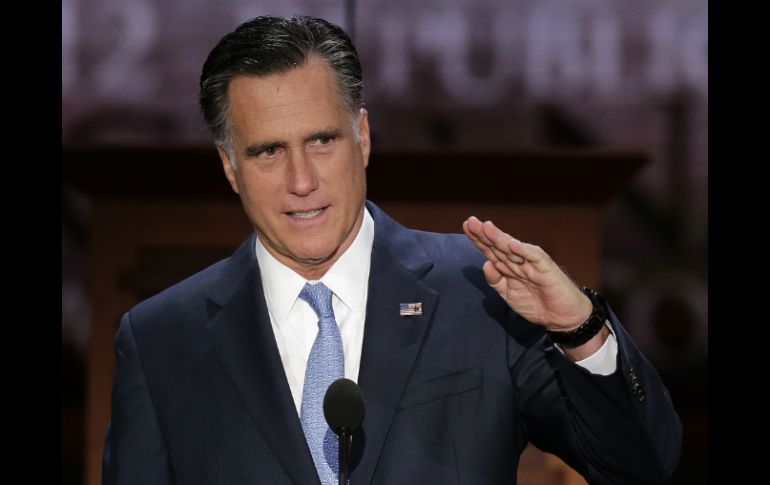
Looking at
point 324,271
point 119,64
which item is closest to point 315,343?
point 324,271

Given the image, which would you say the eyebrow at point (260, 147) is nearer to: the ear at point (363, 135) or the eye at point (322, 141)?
the eye at point (322, 141)

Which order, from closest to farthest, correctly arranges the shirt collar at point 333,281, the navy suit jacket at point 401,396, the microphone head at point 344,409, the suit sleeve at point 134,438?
the microphone head at point 344,409
the navy suit jacket at point 401,396
the suit sleeve at point 134,438
the shirt collar at point 333,281

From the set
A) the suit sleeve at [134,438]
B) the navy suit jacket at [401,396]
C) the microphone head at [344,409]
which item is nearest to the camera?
the microphone head at [344,409]

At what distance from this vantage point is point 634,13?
3668 mm

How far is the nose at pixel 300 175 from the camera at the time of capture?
1.76 meters

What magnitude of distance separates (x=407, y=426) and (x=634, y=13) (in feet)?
7.86

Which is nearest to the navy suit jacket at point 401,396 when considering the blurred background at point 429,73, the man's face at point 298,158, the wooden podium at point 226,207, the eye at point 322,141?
the man's face at point 298,158

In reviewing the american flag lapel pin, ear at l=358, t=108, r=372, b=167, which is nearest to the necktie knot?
the american flag lapel pin

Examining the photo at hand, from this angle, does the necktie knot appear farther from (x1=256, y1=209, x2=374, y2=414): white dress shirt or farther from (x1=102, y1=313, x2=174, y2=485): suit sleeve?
(x1=102, y1=313, x2=174, y2=485): suit sleeve

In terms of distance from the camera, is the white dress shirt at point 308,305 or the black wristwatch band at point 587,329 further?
the white dress shirt at point 308,305

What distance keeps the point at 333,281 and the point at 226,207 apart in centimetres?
134

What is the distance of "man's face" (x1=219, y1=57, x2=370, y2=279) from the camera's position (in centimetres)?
178

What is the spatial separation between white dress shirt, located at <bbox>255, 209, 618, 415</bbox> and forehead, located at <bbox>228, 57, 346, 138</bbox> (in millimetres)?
259

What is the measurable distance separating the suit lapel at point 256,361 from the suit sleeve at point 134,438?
153mm
